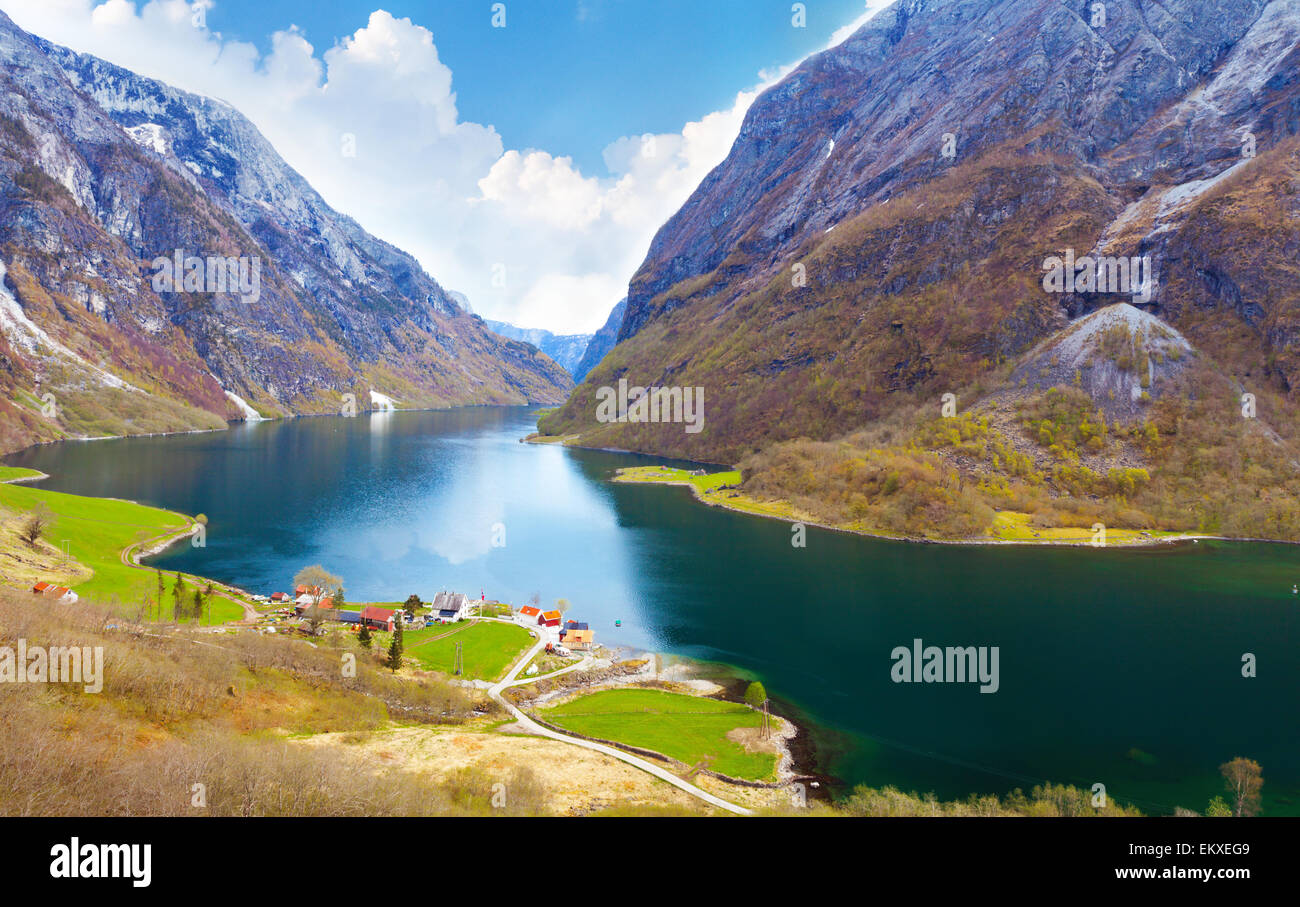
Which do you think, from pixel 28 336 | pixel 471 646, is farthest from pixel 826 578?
pixel 28 336

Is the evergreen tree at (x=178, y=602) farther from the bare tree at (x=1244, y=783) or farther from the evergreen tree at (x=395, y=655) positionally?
the bare tree at (x=1244, y=783)

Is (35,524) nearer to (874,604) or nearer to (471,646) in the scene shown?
(471,646)

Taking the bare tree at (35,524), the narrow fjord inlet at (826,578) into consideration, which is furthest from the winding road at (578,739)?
the bare tree at (35,524)

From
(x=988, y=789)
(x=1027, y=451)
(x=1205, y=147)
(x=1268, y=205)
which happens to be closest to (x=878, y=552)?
(x=1027, y=451)

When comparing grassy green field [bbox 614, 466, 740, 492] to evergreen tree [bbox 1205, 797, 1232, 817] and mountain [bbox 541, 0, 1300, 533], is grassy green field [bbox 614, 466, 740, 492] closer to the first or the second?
mountain [bbox 541, 0, 1300, 533]
